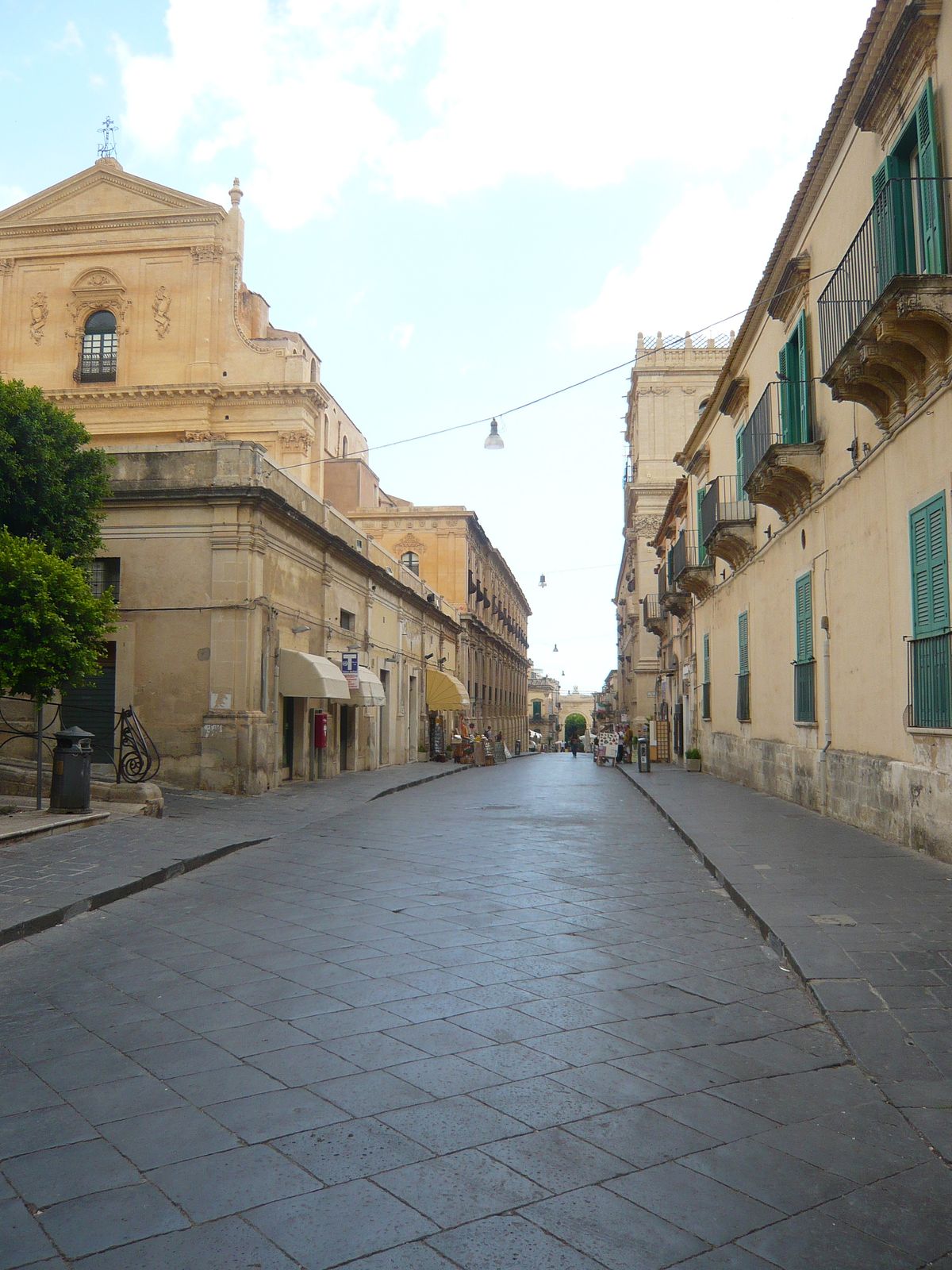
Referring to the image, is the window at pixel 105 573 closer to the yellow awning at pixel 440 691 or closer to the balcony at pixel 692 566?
the balcony at pixel 692 566

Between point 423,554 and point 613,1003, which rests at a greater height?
point 423,554

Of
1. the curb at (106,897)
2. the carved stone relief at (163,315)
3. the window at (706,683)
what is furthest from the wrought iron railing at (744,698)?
the carved stone relief at (163,315)

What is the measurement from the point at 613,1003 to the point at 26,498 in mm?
12028

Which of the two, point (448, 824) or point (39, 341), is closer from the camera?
point (448, 824)

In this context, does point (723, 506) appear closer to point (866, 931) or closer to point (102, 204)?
point (866, 931)

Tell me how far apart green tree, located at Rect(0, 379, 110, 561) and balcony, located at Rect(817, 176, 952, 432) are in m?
9.80

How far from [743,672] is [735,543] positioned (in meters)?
2.33

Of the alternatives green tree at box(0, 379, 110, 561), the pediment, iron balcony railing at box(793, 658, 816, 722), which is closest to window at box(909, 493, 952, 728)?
iron balcony railing at box(793, 658, 816, 722)

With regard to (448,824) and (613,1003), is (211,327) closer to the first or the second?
Answer: (448,824)

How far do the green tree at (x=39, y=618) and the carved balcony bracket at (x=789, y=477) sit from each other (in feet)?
28.2

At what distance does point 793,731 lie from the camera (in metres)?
14.2

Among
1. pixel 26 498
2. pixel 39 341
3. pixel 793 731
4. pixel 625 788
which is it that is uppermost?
pixel 39 341

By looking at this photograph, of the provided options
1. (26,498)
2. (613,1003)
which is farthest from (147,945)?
→ (26,498)

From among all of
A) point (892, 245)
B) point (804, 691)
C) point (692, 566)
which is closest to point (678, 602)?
point (692, 566)
